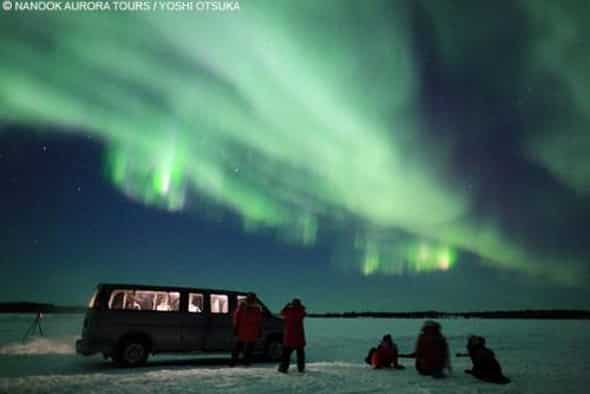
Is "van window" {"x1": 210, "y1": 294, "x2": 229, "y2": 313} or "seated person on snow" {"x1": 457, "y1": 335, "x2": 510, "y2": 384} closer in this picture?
"seated person on snow" {"x1": 457, "y1": 335, "x2": 510, "y2": 384}

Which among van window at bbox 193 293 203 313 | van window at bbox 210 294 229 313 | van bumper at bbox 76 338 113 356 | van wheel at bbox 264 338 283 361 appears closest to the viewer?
van bumper at bbox 76 338 113 356

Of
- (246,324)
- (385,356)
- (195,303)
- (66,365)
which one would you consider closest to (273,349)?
(195,303)

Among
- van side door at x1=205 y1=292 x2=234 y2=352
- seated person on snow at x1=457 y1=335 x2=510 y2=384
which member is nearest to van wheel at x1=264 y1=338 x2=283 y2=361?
van side door at x1=205 y1=292 x2=234 y2=352

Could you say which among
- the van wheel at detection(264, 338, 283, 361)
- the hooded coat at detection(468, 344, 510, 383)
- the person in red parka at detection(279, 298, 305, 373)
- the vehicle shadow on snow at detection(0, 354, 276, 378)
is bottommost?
the vehicle shadow on snow at detection(0, 354, 276, 378)

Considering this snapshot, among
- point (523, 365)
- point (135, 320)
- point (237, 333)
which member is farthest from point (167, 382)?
point (523, 365)

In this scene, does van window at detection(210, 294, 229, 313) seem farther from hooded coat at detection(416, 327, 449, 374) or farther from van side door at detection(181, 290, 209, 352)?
hooded coat at detection(416, 327, 449, 374)

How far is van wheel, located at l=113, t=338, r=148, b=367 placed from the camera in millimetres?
12648

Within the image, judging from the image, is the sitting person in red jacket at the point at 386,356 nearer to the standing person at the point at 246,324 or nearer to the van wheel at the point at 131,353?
the standing person at the point at 246,324

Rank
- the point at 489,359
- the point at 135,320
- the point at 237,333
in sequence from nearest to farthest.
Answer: the point at 489,359 < the point at 237,333 < the point at 135,320

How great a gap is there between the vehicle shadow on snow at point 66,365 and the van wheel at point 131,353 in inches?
8.2

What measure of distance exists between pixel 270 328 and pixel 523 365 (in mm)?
7713

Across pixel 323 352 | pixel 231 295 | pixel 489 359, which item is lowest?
pixel 323 352

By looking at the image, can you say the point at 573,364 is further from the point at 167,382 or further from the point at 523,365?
the point at 167,382

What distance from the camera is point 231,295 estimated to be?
14914mm
